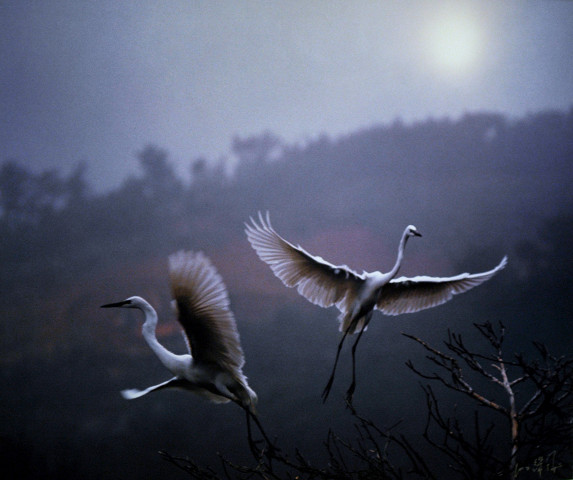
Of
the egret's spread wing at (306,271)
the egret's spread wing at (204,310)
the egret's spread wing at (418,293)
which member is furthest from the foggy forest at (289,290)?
the egret's spread wing at (204,310)

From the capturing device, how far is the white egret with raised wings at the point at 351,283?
275 centimetres

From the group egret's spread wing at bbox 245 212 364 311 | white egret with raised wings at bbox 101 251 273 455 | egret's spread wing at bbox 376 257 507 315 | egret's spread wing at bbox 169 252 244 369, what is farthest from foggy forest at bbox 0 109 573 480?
egret's spread wing at bbox 169 252 244 369

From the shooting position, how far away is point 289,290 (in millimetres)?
4145

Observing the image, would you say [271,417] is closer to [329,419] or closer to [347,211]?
[329,419]

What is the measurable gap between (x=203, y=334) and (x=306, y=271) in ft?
2.42

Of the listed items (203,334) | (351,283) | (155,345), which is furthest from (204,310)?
(351,283)

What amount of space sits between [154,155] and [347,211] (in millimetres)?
1588

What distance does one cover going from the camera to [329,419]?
3797 millimetres

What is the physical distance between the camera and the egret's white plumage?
2209 millimetres

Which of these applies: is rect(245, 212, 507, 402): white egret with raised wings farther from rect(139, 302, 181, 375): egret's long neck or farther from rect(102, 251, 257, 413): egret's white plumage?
rect(139, 302, 181, 375): egret's long neck

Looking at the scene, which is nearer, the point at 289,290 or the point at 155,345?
the point at 155,345

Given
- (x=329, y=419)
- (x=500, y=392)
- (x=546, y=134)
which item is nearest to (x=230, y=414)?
(x=329, y=419)

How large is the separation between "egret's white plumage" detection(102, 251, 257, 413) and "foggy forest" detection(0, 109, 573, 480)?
3.39 feet

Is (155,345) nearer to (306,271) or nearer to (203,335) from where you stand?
(203,335)
